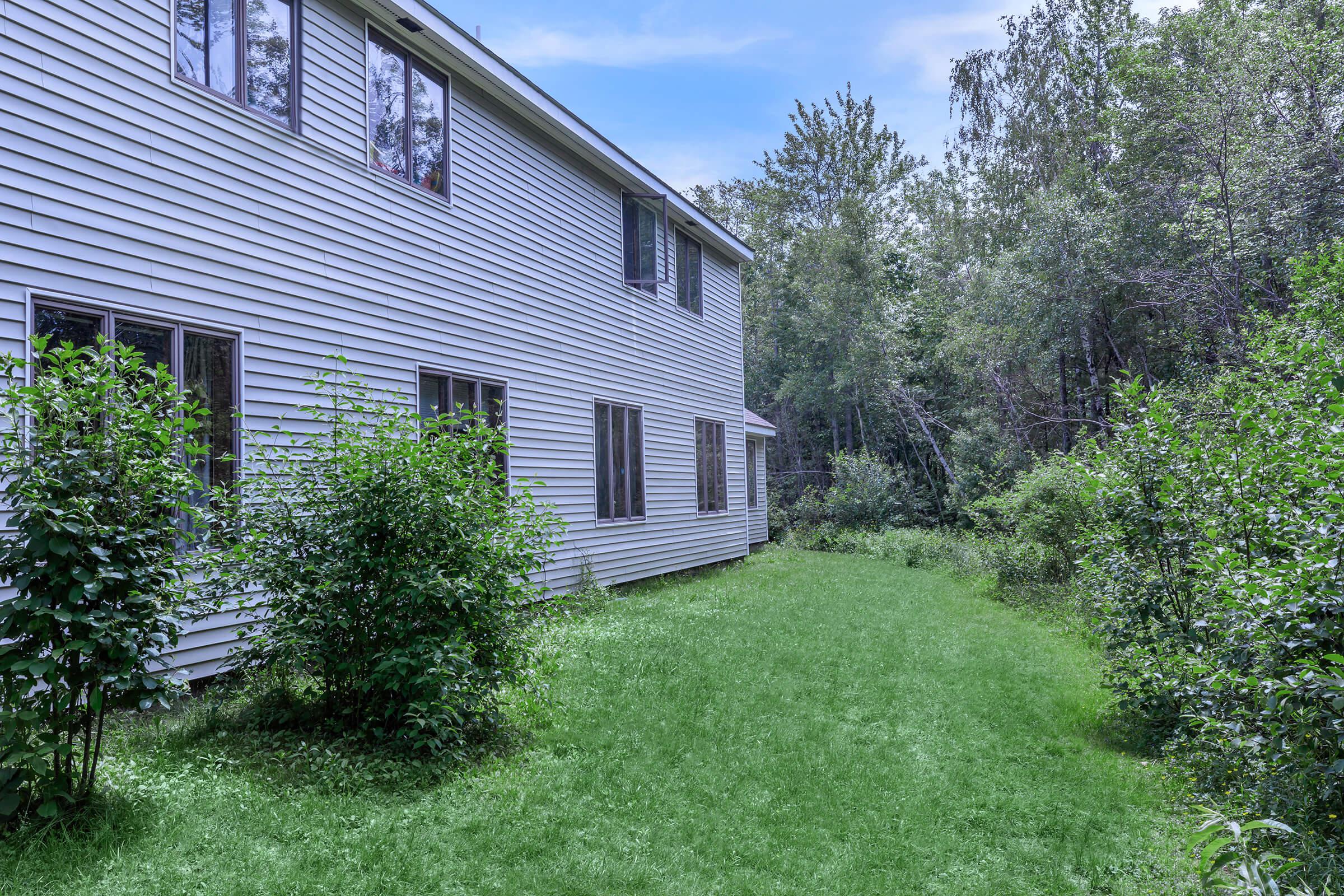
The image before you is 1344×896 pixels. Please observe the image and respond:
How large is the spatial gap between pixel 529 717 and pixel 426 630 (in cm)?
116

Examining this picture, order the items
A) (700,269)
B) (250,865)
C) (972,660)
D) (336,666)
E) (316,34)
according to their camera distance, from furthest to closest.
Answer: (700,269)
(972,660)
(316,34)
(336,666)
(250,865)

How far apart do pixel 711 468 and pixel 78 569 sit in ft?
39.5

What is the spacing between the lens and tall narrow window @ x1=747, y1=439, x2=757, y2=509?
19.3 meters

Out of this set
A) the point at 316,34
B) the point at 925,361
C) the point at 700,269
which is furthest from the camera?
the point at 925,361

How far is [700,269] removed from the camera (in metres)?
14.6

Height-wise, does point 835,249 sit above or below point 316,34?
above

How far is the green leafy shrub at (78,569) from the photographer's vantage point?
3197mm

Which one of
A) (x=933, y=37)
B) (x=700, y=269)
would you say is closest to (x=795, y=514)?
(x=700, y=269)

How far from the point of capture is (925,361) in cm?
2606

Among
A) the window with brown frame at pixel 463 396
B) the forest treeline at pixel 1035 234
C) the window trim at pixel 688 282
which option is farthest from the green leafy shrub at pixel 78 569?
the window trim at pixel 688 282

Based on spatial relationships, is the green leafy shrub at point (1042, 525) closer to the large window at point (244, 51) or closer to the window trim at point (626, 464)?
the window trim at point (626, 464)

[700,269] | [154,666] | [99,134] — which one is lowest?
[154,666]

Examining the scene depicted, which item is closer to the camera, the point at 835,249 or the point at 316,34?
the point at 316,34

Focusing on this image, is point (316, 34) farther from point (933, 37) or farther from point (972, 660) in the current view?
point (933, 37)
